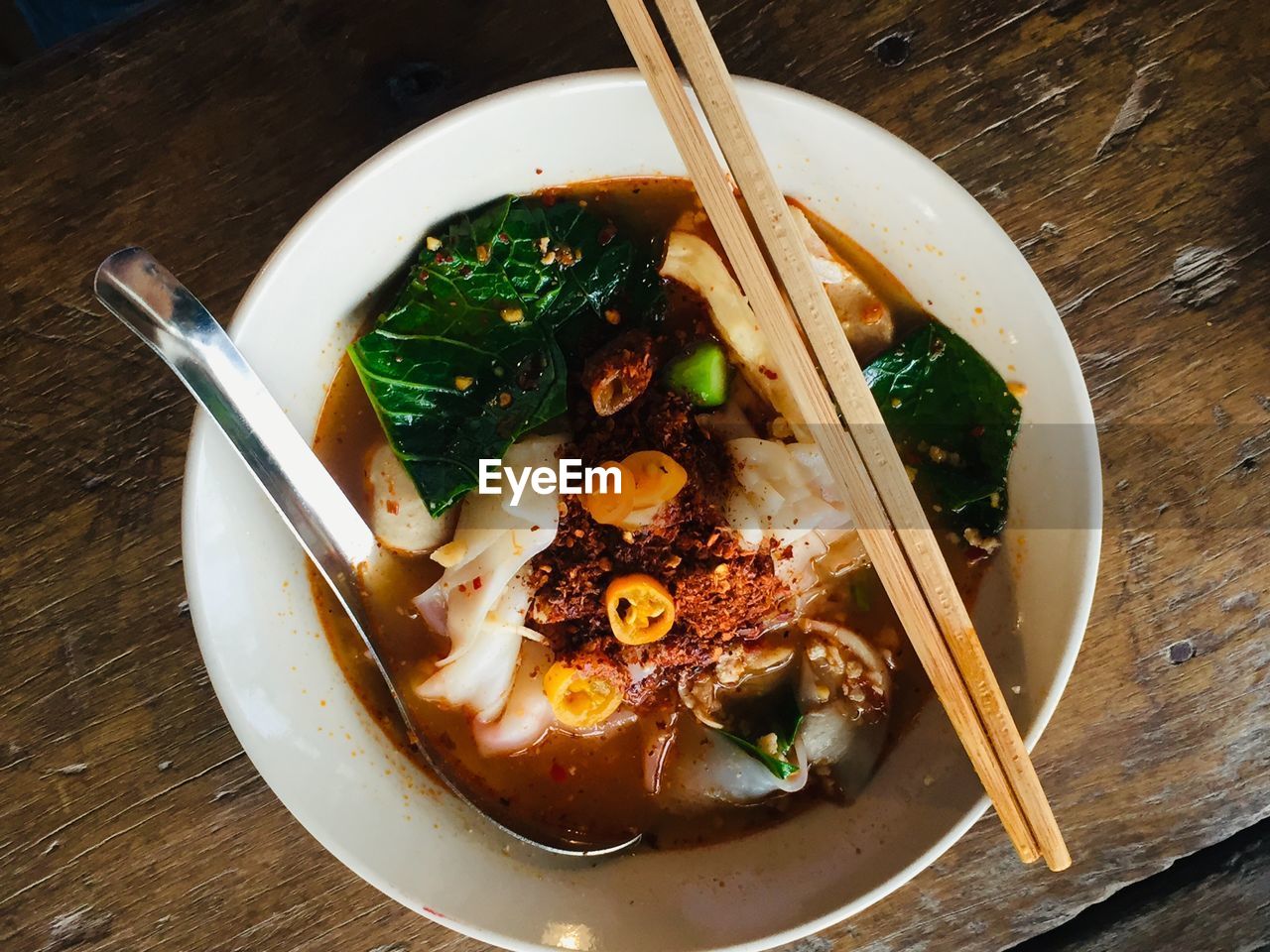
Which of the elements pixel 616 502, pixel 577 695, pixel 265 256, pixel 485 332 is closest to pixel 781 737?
pixel 577 695

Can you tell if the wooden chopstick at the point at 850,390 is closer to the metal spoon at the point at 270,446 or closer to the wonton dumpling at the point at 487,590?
the wonton dumpling at the point at 487,590

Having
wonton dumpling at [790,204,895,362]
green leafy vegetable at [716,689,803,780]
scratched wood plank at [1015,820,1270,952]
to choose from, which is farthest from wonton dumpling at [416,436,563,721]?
scratched wood plank at [1015,820,1270,952]

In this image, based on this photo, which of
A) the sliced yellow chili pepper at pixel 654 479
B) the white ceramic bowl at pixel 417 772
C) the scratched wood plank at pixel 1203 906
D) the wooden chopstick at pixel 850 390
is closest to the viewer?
the wooden chopstick at pixel 850 390

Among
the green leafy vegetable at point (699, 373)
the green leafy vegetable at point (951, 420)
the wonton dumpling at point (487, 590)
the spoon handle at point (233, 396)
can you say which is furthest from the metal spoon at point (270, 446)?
the green leafy vegetable at point (951, 420)

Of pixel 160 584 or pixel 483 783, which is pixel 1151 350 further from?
pixel 160 584

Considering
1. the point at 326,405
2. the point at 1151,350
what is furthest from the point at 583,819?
the point at 1151,350

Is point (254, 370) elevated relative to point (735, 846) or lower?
elevated

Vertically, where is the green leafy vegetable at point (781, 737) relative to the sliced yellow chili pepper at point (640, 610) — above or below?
below

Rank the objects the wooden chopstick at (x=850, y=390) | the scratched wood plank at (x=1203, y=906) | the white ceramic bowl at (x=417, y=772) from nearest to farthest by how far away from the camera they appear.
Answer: the wooden chopstick at (x=850, y=390) < the white ceramic bowl at (x=417, y=772) < the scratched wood plank at (x=1203, y=906)
